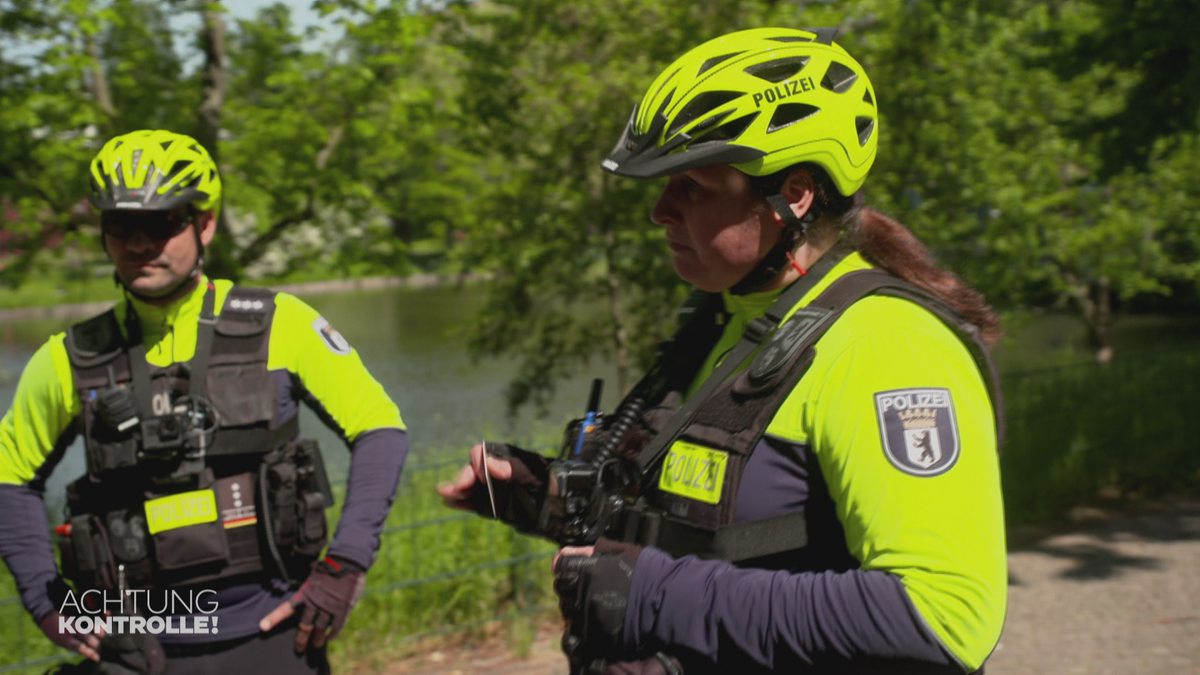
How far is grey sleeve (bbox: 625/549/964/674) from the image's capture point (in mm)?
1509

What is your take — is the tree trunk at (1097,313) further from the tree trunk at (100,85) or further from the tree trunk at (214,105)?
the tree trunk at (100,85)

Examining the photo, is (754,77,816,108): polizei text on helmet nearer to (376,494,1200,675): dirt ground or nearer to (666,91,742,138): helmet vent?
(666,91,742,138): helmet vent

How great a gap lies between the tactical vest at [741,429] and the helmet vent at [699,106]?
0.33 m

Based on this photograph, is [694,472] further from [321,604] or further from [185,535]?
[185,535]

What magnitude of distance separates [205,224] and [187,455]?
0.81m

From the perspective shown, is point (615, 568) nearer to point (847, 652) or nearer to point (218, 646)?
point (847, 652)

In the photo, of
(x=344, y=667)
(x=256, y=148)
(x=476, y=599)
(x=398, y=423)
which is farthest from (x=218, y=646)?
(x=256, y=148)

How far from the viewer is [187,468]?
296 cm

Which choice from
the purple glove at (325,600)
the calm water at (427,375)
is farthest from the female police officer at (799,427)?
the calm water at (427,375)

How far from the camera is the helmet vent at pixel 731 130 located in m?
1.78

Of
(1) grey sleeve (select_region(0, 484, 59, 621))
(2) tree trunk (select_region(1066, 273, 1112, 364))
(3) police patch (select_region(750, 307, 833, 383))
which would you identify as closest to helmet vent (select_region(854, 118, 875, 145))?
(3) police patch (select_region(750, 307, 833, 383))

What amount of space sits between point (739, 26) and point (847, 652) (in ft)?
23.2

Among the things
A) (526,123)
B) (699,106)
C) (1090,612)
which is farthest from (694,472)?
(526,123)

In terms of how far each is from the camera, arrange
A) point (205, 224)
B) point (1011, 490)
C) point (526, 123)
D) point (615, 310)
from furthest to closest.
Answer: point (615, 310)
point (526, 123)
point (1011, 490)
point (205, 224)
